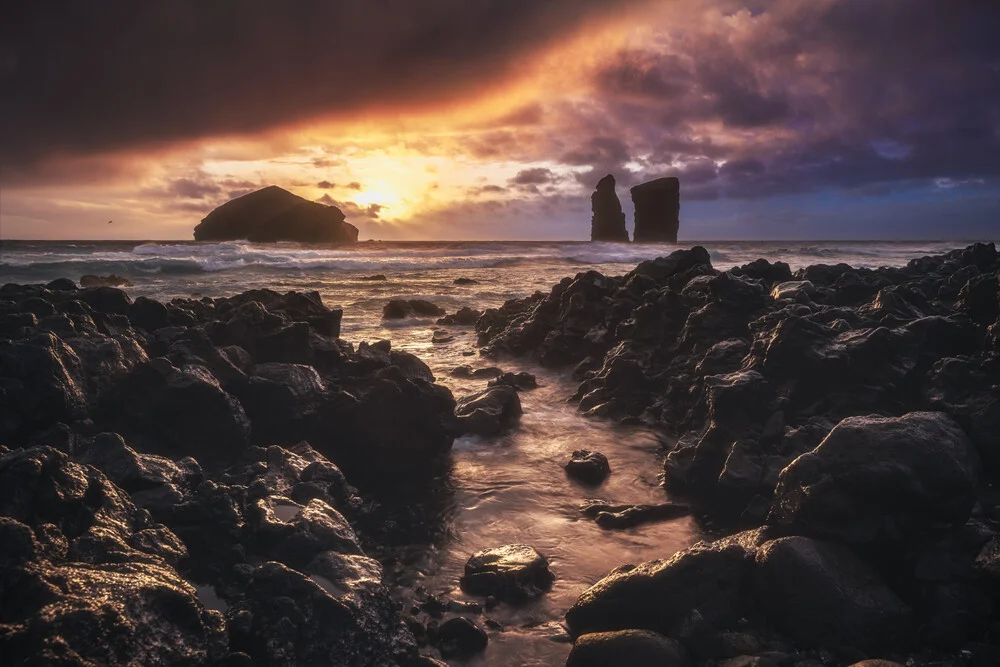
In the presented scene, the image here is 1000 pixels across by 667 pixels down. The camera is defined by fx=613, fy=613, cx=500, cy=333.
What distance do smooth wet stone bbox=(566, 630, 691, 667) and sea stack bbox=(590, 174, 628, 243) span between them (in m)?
99.0

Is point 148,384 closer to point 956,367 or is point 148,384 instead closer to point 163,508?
point 163,508

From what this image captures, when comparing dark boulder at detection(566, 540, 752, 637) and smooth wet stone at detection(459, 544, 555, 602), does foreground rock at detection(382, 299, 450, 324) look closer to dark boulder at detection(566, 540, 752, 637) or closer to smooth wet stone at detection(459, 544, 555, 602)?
smooth wet stone at detection(459, 544, 555, 602)

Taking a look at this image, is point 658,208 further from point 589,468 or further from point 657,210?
point 589,468

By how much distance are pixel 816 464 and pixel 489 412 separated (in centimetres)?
481

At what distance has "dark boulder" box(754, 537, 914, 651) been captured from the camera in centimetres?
388

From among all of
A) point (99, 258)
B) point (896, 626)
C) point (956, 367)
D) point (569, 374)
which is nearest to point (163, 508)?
point (896, 626)

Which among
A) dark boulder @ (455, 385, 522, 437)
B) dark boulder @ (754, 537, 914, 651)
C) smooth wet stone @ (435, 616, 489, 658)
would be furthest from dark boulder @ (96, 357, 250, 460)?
dark boulder @ (754, 537, 914, 651)

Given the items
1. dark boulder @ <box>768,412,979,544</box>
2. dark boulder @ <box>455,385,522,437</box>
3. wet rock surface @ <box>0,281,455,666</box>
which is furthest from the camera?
dark boulder @ <box>455,385,522,437</box>

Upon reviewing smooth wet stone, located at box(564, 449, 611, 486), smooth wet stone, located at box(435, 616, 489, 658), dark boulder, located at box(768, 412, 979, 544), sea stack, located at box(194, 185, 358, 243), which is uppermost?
sea stack, located at box(194, 185, 358, 243)

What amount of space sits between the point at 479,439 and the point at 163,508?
183 inches

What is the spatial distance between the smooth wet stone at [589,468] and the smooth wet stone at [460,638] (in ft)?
9.99

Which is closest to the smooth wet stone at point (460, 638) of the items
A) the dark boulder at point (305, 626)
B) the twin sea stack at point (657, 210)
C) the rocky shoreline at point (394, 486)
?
the rocky shoreline at point (394, 486)

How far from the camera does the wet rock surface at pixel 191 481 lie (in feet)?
8.73

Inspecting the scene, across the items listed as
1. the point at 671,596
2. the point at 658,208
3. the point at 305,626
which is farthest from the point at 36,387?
the point at 658,208
